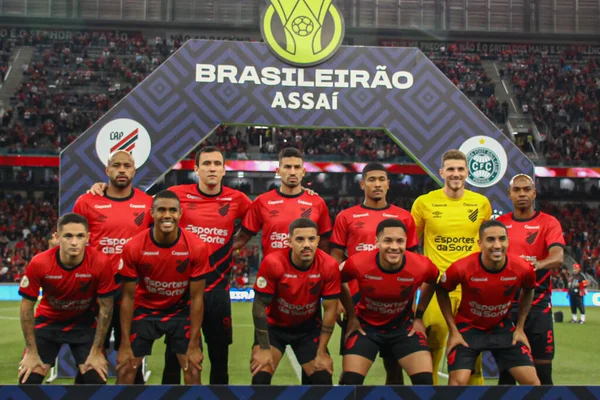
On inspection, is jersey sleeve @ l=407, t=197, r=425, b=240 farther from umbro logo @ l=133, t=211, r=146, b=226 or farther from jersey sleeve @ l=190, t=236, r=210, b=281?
umbro logo @ l=133, t=211, r=146, b=226

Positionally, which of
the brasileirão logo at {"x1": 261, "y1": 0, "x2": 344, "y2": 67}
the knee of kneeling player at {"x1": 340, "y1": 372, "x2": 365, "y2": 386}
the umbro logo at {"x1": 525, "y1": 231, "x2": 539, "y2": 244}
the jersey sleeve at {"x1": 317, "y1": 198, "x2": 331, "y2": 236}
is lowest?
the knee of kneeling player at {"x1": 340, "y1": 372, "x2": 365, "y2": 386}

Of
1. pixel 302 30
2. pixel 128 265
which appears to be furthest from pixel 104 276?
pixel 302 30

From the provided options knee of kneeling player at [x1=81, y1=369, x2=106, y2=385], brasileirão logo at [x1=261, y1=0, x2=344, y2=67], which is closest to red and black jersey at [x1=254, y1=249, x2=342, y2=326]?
knee of kneeling player at [x1=81, y1=369, x2=106, y2=385]

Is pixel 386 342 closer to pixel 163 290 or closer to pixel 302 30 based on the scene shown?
pixel 163 290

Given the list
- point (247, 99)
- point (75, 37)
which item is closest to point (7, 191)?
point (75, 37)

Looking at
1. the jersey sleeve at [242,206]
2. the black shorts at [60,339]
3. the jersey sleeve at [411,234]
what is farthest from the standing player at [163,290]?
the jersey sleeve at [411,234]

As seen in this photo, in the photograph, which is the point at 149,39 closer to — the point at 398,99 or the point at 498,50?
the point at 498,50

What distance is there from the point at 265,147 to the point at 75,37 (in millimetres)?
16294

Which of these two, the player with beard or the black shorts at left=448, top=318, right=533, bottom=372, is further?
the player with beard

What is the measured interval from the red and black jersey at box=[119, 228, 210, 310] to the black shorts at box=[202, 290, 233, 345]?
0.57 meters

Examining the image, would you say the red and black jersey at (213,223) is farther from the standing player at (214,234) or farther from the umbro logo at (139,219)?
the umbro logo at (139,219)

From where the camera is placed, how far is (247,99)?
9.73 m

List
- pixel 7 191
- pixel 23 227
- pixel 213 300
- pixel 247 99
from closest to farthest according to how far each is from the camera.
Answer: pixel 213 300, pixel 247 99, pixel 23 227, pixel 7 191

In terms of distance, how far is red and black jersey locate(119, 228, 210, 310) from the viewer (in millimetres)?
5961
